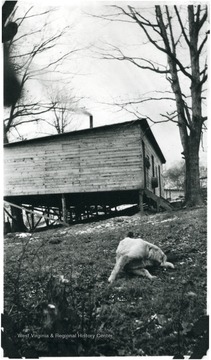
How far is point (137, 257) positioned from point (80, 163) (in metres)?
10.4

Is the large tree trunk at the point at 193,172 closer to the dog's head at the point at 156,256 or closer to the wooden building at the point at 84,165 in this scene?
the dog's head at the point at 156,256

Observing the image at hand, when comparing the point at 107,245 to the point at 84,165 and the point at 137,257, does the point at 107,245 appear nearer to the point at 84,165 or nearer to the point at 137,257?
the point at 137,257

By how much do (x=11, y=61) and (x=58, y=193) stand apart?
1042 centimetres

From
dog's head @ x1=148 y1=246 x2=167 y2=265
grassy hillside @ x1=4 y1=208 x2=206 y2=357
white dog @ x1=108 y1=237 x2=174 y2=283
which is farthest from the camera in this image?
dog's head @ x1=148 y1=246 x2=167 y2=265

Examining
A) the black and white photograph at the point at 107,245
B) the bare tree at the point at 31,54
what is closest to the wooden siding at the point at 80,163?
the black and white photograph at the point at 107,245

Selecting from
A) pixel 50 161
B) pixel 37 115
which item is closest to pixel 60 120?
pixel 37 115

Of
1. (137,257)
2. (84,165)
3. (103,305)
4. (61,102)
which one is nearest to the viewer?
(103,305)

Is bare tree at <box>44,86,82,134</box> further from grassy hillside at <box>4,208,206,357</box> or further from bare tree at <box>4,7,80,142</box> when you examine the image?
grassy hillside at <box>4,208,206,357</box>

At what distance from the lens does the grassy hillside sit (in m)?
3.34

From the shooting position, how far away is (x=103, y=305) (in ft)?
12.1

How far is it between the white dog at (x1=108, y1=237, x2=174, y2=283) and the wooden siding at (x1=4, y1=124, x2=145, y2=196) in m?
9.24

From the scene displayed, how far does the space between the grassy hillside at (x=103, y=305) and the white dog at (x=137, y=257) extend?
107mm

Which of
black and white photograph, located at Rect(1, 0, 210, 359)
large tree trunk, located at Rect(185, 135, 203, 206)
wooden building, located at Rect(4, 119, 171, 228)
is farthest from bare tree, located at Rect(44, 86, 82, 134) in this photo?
wooden building, located at Rect(4, 119, 171, 228)

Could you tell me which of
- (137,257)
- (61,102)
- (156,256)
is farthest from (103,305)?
(61,102)
